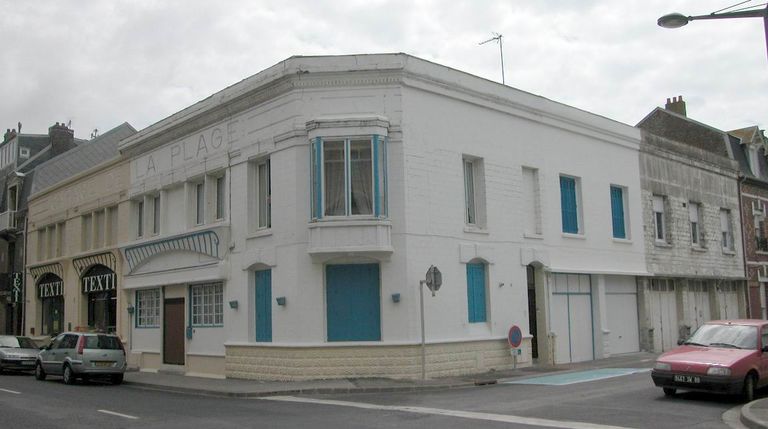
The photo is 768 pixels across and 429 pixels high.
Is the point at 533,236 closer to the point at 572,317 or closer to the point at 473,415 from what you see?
the point at 572,317

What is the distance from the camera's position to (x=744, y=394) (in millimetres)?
13211

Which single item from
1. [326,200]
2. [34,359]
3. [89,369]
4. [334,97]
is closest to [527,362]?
[326,200]

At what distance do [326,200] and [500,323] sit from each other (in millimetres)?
6023

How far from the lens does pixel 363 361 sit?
18406 millimetres

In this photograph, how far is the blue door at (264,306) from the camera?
1997 centimetres

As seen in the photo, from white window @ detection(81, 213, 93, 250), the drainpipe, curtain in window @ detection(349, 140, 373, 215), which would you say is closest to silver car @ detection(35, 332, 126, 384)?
curtain in window @ detection(349, 140, 373, 215)

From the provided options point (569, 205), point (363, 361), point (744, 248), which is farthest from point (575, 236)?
point (744, 248)

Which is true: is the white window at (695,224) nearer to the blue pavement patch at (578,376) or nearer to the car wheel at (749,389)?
the blue pavement patch at (578,376)

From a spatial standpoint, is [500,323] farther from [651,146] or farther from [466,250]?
[651,146]

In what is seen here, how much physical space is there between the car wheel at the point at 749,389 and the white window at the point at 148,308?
18.1 m

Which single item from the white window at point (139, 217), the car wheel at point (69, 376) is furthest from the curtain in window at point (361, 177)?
the white window at point (139, 217)

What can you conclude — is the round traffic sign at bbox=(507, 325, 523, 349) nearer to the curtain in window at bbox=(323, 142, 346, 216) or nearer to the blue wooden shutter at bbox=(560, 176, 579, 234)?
the blue wooden shutter at bbox=(560, 176, 579, 234)

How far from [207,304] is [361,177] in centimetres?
699

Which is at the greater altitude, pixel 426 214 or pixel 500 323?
pixel 426 214
